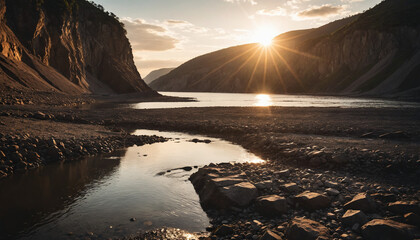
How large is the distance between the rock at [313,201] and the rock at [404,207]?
1652 mm

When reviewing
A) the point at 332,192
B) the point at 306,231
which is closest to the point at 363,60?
the point at 332,192

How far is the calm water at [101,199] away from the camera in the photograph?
751 cm

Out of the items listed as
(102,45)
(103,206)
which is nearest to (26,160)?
(103,206)

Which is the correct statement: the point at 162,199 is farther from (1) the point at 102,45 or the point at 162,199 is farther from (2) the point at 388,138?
(1) the point at 102,45

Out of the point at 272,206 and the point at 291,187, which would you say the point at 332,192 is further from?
the point at 272,206

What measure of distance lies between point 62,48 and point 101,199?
67.0 meters

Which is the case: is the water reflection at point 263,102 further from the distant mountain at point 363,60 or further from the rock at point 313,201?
the rock at point 313,201

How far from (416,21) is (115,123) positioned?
114m

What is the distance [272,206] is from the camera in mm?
7988

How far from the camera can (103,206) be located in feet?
29.1

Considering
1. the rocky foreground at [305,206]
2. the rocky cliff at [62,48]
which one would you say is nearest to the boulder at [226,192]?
the rocky foreground at [305,206]

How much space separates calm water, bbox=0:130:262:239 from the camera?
24.6 ft

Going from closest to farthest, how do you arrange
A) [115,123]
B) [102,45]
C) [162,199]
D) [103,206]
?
[103,206] < [162,199] < [115,123] < [102,45]

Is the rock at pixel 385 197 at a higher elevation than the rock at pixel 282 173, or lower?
lower
